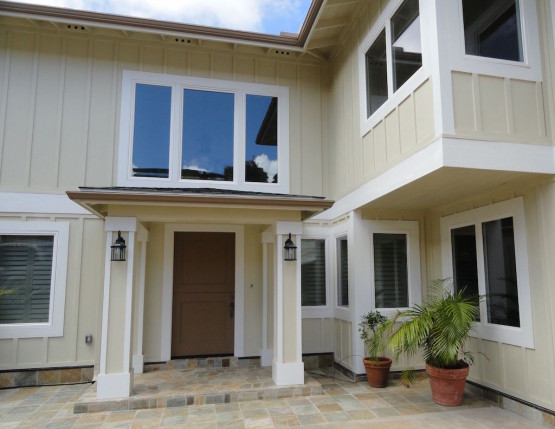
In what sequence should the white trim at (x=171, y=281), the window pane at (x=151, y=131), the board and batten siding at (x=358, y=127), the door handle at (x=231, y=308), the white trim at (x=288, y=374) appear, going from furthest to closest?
the door handle at (x=231, y=308) < the window pane at (x=151, y=131) < the white trim at (x=171, y=281) < the white trim at (x=288, y=374) < the board and batten siding at (x=358, y=127)

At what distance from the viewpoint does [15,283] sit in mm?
6156

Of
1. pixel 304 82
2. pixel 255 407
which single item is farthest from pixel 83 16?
pixel 255 407

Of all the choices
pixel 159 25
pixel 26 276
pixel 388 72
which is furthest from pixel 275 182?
pixel 26 276

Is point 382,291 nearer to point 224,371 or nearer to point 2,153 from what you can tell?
point 224,371

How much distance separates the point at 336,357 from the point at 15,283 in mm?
5156

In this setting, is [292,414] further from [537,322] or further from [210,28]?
[210,28]

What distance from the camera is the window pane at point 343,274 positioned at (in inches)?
262

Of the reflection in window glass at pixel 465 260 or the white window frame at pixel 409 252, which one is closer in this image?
the reflection in window glass at pixel 465 260

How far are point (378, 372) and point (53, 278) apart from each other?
4.96 meters

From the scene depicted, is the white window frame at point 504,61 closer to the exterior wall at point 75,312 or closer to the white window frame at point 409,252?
the white window frame at point 409,252

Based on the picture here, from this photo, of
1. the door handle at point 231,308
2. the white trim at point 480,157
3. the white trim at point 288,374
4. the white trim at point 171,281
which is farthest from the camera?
the door handle at point 231,308

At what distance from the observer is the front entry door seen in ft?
22.2

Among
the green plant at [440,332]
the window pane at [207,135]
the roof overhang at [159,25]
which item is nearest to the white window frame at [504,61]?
the roof overhang at [159,25]

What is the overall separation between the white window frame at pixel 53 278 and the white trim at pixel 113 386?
169 centimetres
